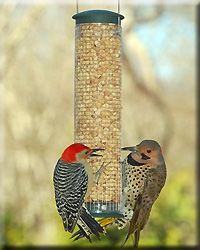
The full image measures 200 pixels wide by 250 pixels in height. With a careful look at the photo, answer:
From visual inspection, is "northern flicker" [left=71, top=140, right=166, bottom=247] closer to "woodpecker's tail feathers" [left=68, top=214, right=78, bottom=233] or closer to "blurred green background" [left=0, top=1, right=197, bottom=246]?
"woodpecker's tail feathers" [left=68, top=214, right=78, bottom=233]

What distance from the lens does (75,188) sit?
11.4ft

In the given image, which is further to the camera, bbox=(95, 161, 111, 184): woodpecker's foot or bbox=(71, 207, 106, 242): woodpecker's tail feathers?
bbox=(95, 161, 111, 184): woodpecker's foot

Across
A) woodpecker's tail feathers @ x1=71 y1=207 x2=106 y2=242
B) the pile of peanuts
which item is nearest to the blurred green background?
the pile of peanuts

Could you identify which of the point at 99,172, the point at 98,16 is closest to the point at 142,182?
the point at 99,172

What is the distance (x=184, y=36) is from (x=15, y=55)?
2849 millimetres

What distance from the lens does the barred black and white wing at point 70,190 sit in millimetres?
3447

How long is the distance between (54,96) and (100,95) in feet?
19.4

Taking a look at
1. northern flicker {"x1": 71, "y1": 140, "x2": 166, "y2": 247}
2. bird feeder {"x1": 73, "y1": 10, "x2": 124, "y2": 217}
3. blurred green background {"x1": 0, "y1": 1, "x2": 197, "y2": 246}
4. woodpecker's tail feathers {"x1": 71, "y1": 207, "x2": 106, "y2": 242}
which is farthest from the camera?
blurred green background {"x1": 0, "y1": 1, "x2": 197, "y2": 246}

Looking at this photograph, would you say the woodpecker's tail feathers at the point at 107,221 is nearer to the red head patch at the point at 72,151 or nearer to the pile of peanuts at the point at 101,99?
the pile of peanuts at the point at 101,99

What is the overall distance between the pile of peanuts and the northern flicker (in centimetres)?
12

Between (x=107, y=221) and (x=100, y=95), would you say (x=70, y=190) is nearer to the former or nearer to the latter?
(x=107, y=221)

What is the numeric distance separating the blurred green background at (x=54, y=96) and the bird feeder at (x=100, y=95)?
5677mm

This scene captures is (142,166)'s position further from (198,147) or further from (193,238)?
(198,147)

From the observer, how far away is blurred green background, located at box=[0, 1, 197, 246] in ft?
31.4
